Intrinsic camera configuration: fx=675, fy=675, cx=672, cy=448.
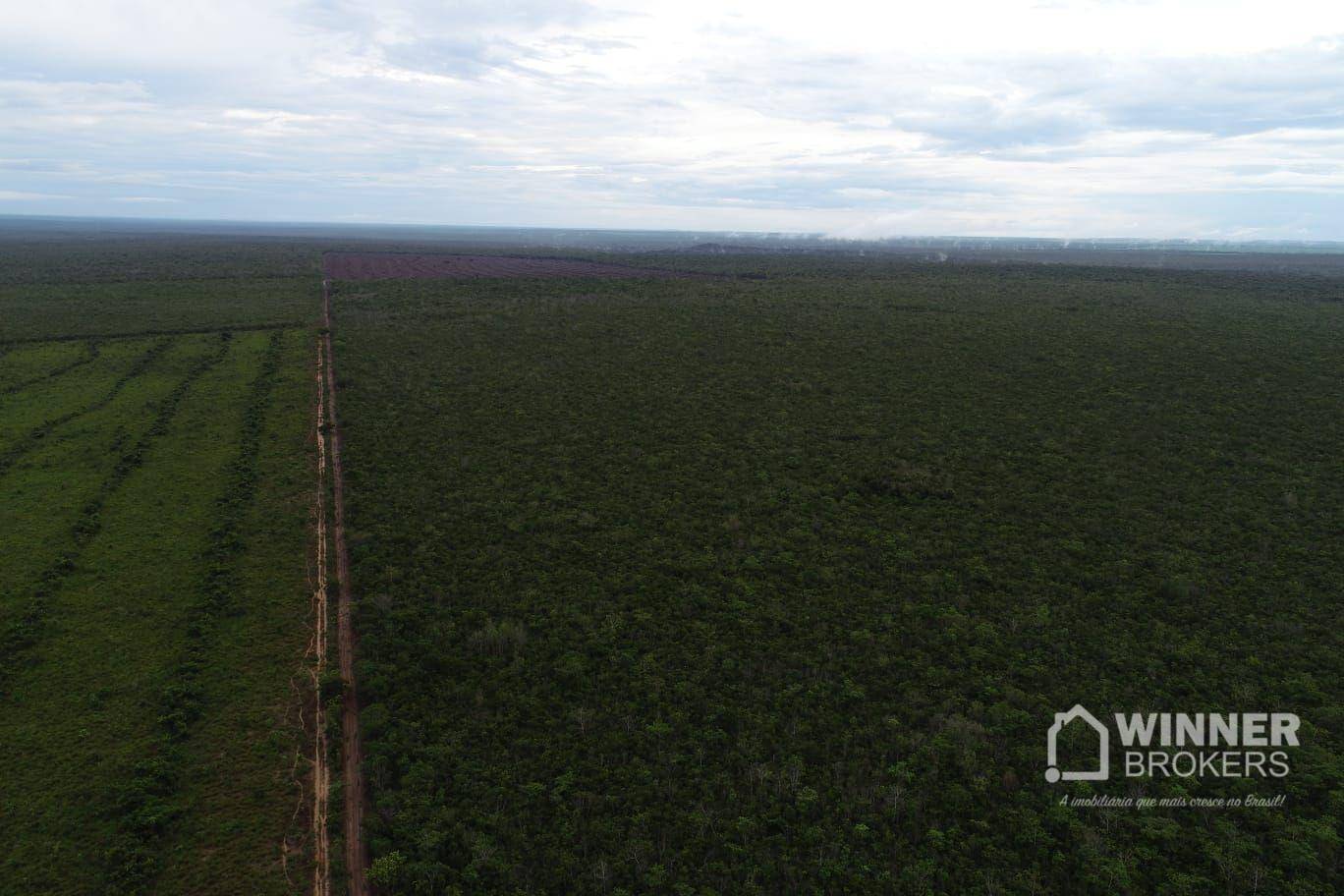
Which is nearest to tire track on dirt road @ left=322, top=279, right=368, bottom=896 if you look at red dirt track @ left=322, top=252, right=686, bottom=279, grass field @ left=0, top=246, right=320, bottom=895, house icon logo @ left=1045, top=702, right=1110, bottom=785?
grass field @ left=0, top=246, right=320, bottom=895

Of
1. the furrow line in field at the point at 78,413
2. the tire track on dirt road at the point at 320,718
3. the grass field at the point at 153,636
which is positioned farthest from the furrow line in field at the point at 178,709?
the furrow line in field at the point at 78,413

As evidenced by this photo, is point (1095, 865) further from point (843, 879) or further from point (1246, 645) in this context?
point (1246, 645)

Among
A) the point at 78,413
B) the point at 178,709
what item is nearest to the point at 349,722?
the point at 178,709

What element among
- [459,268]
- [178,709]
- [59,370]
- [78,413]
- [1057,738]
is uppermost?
[459,268]

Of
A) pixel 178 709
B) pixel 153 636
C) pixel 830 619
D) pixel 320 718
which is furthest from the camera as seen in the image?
pixel 830 619

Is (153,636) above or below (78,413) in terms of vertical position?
below

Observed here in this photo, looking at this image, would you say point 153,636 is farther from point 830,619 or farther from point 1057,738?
point 1057,738

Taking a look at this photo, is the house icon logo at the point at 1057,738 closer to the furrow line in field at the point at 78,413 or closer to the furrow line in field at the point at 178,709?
the furrow line in field at the point at 178,709

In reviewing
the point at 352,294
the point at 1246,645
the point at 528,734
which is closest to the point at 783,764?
the point at 528,734

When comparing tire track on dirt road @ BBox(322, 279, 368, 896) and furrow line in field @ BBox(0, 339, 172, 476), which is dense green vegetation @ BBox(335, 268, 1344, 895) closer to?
tire track on dirt road @ BBox(322, 279, 368, 896)
